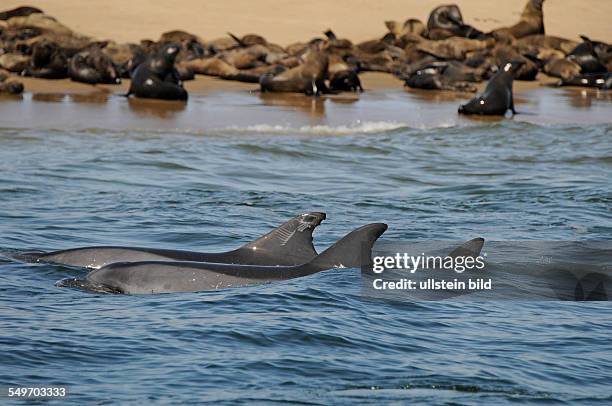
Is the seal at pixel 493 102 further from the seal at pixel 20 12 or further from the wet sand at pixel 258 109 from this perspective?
the seal at pixel 20 12

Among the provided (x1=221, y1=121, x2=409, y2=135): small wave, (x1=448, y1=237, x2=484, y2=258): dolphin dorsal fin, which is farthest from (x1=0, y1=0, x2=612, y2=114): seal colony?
(x1=448, y1=237, x2=484, y2=258): dolphin dorsal fin

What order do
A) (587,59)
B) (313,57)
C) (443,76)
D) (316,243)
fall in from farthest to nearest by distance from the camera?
(587,59), (443,76), (313,57), (316,243)

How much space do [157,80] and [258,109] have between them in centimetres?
197

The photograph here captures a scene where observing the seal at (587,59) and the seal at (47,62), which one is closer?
the seal at (47,62)

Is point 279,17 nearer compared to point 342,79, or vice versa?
point 342,79

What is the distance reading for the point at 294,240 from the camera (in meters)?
8.12

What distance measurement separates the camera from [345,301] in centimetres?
771

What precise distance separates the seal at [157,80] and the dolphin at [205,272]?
516 inches

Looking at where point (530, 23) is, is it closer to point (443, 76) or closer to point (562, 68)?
point (562, 68)

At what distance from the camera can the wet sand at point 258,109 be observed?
17.9 meters

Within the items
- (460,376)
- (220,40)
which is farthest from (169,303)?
(220,40)

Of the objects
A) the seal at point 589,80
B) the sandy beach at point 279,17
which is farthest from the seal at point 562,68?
the sandy beach at point 279,17

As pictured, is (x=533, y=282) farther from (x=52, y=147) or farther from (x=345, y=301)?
(x=52, y=147)

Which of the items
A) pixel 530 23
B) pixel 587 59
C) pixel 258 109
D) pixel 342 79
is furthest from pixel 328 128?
pixel 530 23
